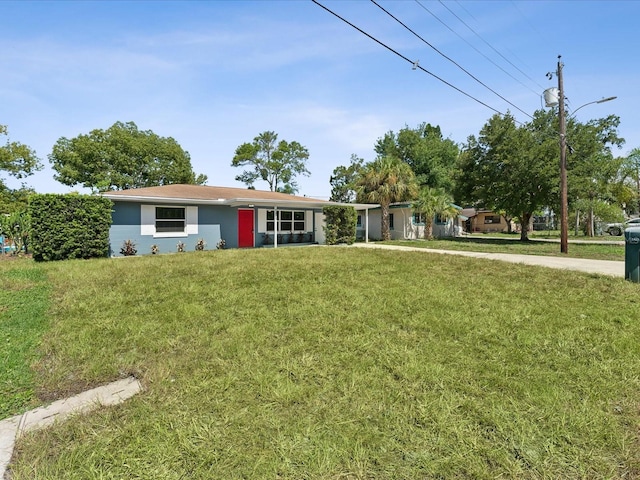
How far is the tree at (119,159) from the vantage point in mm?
29938

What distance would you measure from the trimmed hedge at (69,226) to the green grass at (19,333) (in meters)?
3.80

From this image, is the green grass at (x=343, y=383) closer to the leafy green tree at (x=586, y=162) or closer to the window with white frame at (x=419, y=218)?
the leafy green tree at (x=586, y=162)

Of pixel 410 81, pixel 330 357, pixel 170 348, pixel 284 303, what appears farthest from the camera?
pixel 410 81

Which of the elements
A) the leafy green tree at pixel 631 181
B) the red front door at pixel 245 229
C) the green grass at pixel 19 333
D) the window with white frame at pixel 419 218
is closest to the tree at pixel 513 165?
the window with white frame at pixel 419 218

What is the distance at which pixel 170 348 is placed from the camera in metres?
3.47

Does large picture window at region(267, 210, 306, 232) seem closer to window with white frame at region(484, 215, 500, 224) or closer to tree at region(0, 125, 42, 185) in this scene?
tree at region(0, 125, 42, 185)

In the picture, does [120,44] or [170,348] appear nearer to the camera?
[170,348]

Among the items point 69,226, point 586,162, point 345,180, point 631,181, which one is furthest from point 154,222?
point 631,181

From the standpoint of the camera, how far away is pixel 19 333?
392 cm

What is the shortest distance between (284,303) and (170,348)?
184cm

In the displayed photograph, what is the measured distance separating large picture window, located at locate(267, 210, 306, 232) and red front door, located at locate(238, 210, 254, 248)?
1.12 meters

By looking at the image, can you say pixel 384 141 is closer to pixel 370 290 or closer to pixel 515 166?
pixel 515 166

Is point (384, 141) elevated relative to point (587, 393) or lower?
elevated

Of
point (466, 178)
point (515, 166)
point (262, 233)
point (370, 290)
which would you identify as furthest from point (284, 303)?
point (466, 178)
